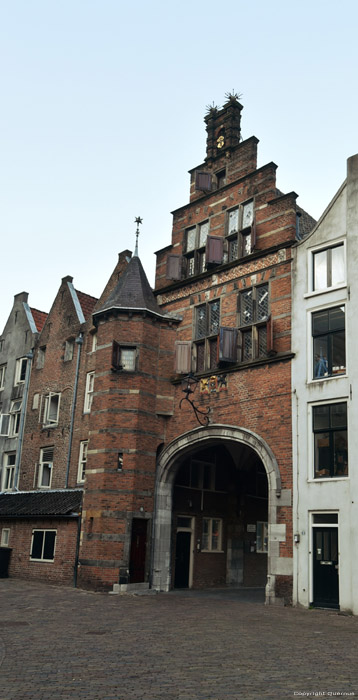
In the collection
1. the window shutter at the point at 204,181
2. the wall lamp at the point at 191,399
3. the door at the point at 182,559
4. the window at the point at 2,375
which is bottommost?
the door at the point at 182,559

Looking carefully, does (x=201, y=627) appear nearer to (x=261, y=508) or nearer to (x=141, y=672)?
(x=141, y=672)

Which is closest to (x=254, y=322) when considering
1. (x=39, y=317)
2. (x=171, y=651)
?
(x=171, y=651)

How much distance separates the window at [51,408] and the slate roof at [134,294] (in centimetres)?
715

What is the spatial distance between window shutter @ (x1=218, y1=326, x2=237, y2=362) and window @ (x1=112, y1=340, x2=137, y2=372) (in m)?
3.79

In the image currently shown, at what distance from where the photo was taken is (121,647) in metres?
11.4

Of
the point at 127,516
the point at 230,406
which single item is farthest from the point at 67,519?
the point at 230,406

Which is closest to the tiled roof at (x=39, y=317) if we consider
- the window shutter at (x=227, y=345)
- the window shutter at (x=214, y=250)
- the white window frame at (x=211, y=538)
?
the window shutter at (x=214, y=250)

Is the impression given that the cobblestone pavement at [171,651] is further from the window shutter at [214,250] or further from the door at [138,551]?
the window shutter at [214,250]

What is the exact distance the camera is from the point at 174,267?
26.6 m

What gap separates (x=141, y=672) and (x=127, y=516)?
531 inches

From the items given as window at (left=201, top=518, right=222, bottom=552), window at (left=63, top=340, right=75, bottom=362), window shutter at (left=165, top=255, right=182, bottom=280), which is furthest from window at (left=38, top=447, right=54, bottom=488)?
window shutter at (left=165, top=255, right=182, bottom=280)

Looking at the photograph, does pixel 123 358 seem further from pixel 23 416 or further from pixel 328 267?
pixel 23 416

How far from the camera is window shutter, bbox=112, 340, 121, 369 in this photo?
24.2m

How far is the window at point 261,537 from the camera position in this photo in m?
29.7
